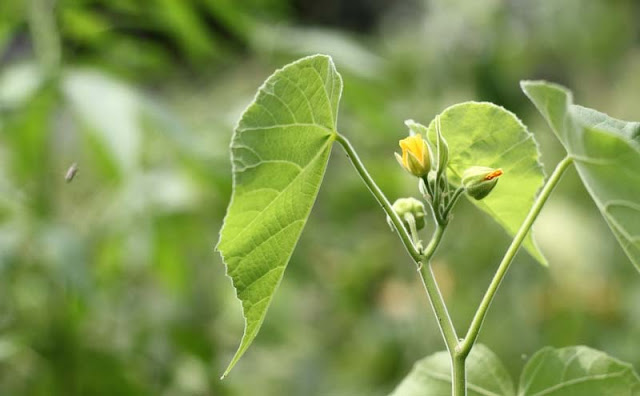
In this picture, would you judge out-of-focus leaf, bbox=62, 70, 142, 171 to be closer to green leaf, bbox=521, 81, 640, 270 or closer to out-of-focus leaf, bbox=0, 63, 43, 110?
out-of-focus leaf, bbox=0, 63, 43, 110

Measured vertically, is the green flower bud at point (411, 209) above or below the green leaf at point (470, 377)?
above

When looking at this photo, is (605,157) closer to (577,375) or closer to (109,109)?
(577,375)

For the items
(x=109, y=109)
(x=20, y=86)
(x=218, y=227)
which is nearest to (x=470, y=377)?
(x=109, y=109)

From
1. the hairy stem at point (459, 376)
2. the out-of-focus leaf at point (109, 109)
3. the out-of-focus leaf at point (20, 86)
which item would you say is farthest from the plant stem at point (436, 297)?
the out-of-focus leaf at point (20, 86)

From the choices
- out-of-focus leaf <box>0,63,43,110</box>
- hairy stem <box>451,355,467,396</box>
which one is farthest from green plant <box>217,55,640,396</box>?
out-of-focus leaf <box>0,63,43,110</box>

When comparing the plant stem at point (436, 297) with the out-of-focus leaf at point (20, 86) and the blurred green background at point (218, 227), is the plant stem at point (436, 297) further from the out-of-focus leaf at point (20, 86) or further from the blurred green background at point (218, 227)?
the out-of-focus leaf at point (20, 86)

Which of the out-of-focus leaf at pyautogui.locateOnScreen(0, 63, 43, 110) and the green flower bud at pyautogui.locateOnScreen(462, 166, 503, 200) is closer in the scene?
the green flower bud at pyautogui.locateOnScreen(462, 166, 503, 200)

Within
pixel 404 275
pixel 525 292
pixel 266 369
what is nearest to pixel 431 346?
pixel 404 275
